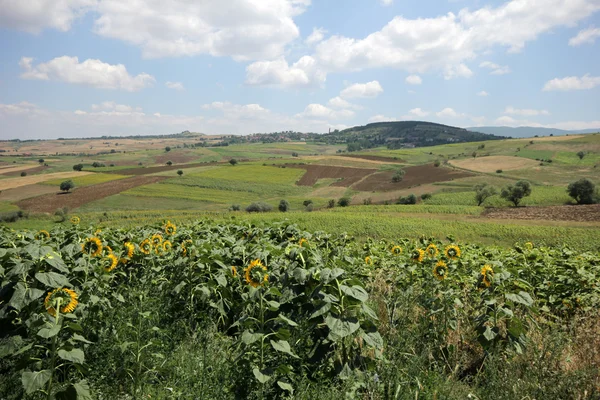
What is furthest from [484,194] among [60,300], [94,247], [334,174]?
[60,300]

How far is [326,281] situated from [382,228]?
34057 mm

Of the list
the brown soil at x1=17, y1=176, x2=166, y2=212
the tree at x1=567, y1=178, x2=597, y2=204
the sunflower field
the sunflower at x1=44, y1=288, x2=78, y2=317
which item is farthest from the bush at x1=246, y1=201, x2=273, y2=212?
the sunflower at x1=44, y1=288, x2=78, y2=317

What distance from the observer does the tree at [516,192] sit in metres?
55.4

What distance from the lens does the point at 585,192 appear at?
55.1 meters

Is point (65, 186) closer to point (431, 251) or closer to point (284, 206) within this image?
point (284, 206)

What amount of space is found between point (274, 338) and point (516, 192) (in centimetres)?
6246

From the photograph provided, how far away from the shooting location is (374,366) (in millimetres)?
3645

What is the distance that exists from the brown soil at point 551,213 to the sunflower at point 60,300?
49256 millimetres

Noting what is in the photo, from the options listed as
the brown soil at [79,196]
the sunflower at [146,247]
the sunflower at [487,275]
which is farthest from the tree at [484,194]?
the brown soil at [79,196]

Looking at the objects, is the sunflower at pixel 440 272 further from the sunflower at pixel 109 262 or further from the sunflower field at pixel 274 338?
the sunflower at pixel 109 262

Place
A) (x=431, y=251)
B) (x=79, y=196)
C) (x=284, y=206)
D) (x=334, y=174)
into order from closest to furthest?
(x=431, y=251), (x=284, y=206), (x=79, y=196), (x=334, y=174)

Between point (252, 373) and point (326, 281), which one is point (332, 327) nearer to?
point (326, 281)

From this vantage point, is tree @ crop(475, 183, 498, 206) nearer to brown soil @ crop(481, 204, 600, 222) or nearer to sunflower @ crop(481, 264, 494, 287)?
brown soil @ crop(481, 204, 600, 222)

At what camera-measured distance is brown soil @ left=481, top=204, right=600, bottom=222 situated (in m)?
41.4
